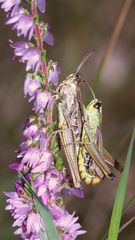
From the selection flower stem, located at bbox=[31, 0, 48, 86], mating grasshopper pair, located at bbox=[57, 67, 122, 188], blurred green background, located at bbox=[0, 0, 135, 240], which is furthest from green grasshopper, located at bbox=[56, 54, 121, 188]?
blurred green background, located at bbox=[0, 0, 135, 240]

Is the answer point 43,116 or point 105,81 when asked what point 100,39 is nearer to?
point 105,81

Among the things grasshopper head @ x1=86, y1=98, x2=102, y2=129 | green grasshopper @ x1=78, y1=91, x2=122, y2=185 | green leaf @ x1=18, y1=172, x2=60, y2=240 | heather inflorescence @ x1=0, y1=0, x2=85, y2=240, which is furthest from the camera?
grasshopper head @ x1=86, y1=98, x2=102, y2=129

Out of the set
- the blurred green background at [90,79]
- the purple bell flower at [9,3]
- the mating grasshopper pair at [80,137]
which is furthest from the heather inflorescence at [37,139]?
the blurred green background at [90,79]

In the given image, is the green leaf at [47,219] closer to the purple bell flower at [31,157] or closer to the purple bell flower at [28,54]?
the purple bell flower at [31,157]

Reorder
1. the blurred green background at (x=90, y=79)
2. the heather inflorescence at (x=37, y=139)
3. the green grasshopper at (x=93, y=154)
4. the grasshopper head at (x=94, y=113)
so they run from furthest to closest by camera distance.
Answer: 1. the blurred green background at (x=90, y=79)
2. the grasshopper head at (x=94, y=113)
3. the green grasshopper at (x=93, y=154)
4. the heather inflorescence at (x=37, y=139)

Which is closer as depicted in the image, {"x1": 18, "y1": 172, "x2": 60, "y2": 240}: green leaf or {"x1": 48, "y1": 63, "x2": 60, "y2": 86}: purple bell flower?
{"x1": 18, "y1": 172, "x2": 60, "y2": 240}: green leaf

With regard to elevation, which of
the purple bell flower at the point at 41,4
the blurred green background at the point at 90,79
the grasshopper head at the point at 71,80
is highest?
the blurred green background at the point at 90,79

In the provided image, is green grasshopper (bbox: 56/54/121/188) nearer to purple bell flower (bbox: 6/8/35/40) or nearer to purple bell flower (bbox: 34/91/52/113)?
purple bell flower (bbox: 34/91/52/113)

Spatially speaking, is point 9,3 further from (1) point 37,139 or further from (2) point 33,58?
(1) point 37,139

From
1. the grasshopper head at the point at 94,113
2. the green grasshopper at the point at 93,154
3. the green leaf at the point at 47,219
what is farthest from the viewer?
the grasshopper head at the point at 94,113
